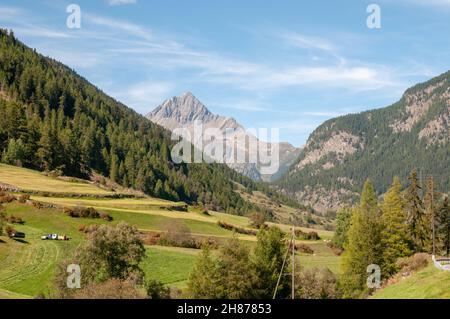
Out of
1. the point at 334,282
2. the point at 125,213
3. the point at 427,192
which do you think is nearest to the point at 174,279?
the point at 334,282

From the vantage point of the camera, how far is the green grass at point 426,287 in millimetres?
32156

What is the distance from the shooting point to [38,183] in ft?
392

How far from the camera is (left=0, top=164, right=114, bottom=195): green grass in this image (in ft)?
371

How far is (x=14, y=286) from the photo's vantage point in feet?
189

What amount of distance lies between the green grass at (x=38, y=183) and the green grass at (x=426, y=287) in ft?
291

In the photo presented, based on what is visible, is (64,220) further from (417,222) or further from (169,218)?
(417,222)

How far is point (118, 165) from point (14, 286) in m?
138

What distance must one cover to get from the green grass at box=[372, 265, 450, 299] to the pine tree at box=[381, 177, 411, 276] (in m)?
31.8

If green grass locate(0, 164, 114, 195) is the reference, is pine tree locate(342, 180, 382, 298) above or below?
below

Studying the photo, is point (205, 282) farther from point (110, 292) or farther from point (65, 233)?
point (65, 233)

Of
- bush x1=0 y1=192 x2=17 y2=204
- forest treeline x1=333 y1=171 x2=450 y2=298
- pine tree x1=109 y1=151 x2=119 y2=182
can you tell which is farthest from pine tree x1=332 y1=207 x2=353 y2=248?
pine tree x1=109 y1=151 x2=119 y2=182

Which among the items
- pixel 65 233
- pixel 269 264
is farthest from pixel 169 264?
pixel 65 233

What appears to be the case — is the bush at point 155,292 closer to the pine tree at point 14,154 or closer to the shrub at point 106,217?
the shrub at point 106,217

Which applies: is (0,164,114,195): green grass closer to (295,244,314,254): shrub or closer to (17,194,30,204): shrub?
(17,194,30,204): shrub
